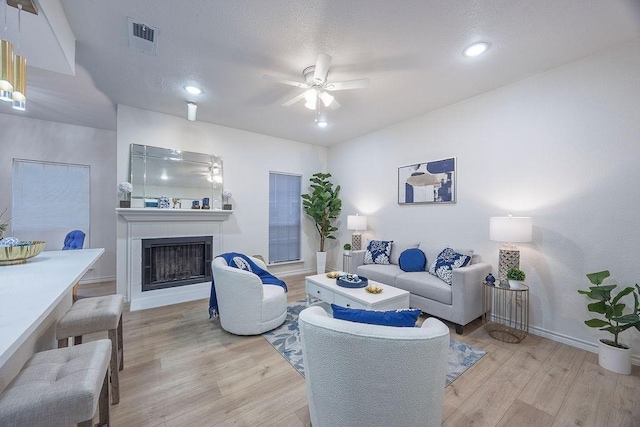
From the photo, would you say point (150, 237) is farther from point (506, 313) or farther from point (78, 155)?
point (506, 313)

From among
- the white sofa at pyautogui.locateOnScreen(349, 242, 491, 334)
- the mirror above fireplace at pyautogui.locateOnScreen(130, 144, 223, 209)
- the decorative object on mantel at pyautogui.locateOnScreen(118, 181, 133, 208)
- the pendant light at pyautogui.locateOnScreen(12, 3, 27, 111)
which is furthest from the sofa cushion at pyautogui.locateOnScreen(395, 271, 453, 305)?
the decorative object on mantel at pyautogui.locateOnScreen(118, 181, 133, 208)

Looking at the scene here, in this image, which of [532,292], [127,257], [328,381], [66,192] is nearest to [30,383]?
[328,381]

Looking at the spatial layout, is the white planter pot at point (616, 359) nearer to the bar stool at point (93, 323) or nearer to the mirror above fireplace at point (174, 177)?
the bar stool at point (93, 323)

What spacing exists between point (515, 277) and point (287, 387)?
2.47 m

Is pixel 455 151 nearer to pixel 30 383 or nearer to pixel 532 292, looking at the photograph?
pixel 532 292

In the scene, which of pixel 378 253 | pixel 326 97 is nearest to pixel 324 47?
pixel 326 97

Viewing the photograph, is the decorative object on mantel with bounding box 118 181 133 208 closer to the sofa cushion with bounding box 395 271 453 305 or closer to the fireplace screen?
the fireplace screen

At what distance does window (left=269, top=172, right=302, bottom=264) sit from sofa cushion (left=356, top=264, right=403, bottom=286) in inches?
71.1

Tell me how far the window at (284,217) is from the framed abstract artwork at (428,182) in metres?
2.21

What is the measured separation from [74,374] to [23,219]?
200 inches

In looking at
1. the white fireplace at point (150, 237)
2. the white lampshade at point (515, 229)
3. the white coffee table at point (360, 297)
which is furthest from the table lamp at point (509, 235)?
the white fireplace at point (150, 237)

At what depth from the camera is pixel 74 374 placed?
1.06m

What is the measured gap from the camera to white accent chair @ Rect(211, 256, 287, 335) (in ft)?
8.38

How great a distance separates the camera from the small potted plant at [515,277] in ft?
8.46
